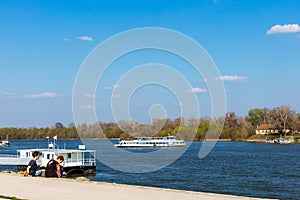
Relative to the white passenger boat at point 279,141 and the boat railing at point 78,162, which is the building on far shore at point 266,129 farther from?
the boat railing at point 78,162

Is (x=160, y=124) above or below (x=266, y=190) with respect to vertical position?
above

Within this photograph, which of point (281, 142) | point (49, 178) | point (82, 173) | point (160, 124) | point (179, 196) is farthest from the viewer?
point (281, 142)

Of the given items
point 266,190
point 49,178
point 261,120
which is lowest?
point 266,190

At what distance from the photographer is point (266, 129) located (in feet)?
578

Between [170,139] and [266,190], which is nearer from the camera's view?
[266,190]

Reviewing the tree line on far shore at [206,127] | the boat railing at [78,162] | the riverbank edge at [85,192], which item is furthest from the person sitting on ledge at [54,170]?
the tree line on far shore at [206,127]

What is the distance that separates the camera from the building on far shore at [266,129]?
566 feet

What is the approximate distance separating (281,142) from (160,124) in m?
42.7

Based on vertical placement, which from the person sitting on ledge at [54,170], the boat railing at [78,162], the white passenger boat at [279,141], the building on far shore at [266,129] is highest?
the building on far shore at [266,129]

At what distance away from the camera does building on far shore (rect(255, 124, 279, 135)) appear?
173 m

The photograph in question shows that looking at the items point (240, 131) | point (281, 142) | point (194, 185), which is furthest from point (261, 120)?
point (194, 185)

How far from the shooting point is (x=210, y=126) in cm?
15612

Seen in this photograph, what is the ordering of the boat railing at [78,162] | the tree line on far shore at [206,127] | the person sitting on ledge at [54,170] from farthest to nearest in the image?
the tree line on far shore at [206,127], the boat railing at [78,162], the person sitting on ledge at [54,170]

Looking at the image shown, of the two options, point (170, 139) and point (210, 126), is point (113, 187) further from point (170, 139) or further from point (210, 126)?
point (210, 126)
